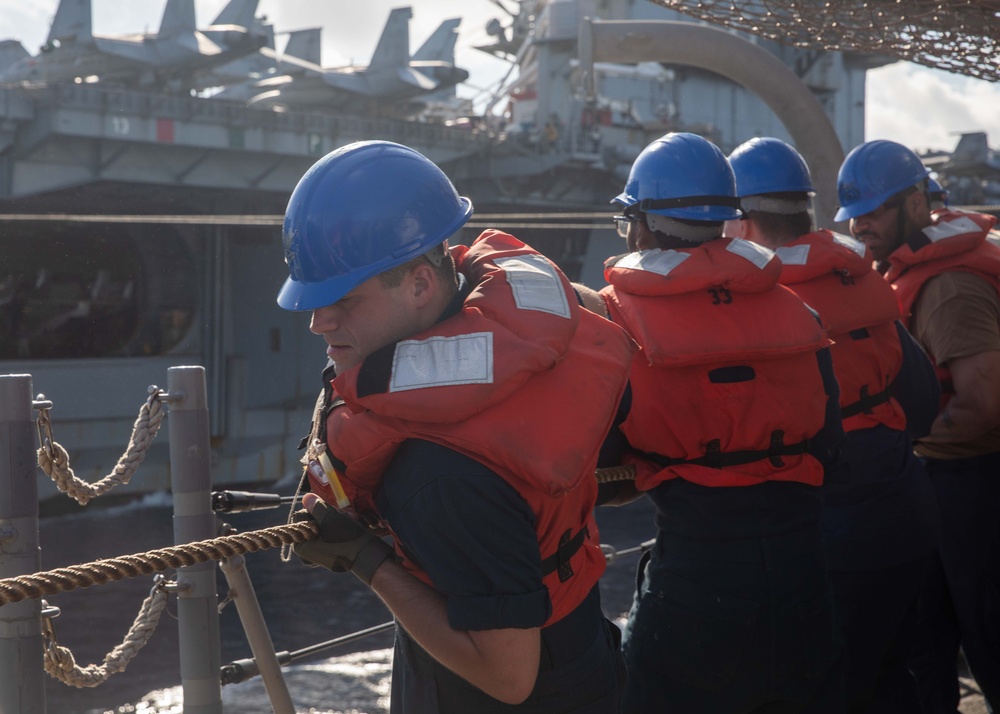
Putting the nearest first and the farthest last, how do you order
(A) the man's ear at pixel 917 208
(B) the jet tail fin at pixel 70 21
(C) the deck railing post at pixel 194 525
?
(C) the deck railing post at pixel 194 525 < (A) the man's ear at pixel 917 208 < (B) the jet tail fin at pixel 70 21

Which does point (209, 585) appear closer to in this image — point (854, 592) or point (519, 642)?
point (519, 642)

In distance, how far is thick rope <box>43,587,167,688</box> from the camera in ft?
7.41

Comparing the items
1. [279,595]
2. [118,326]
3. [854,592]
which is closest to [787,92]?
[854,592]

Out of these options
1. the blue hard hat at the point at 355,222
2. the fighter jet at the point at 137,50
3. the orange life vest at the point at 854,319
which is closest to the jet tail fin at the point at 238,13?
the fighter jet at the point at 137,50

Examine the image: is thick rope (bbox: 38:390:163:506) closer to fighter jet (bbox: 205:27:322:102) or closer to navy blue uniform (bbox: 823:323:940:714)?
navy blue uniform (bbox: 823:323:940:714)

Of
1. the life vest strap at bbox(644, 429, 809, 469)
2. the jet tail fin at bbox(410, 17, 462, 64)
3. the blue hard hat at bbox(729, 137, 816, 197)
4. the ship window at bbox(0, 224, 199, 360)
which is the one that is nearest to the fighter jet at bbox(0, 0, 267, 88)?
the ship window at bbox(0, 224, 199, 360)

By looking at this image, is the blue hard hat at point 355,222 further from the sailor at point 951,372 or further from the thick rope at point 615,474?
the sailor at point 951,372

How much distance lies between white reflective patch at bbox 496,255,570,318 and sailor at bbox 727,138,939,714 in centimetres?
134

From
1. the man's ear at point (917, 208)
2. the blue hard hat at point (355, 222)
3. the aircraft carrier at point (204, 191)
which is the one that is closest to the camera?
the blue hard hat at point (355, 222)

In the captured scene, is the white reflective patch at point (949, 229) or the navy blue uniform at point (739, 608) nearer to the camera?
the navy blue uniform at point (739, 608)

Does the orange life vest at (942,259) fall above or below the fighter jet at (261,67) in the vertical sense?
below

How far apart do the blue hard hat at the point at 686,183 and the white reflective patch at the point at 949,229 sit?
1.11 metres

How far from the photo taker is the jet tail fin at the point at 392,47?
28.4 m

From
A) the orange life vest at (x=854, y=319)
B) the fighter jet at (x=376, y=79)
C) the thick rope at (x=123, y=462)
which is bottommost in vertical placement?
the thick rope at (x=123, y=462)
